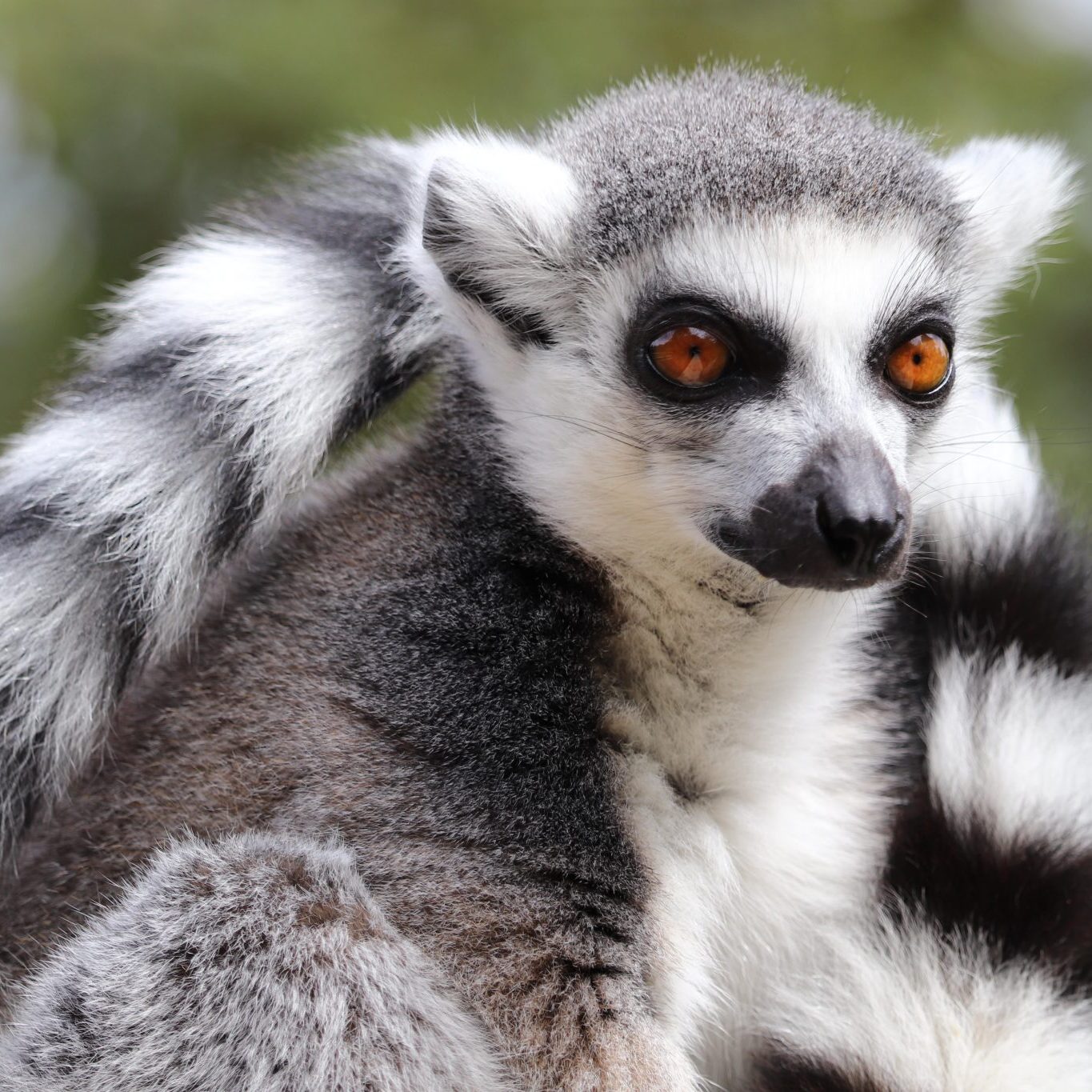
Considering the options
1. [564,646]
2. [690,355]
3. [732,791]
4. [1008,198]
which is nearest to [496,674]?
[564,646]

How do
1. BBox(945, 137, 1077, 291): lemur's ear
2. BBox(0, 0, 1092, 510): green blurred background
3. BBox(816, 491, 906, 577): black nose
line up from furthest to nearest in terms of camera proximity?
1. BBox(0, 0, 1092, 510): green blurred background
2. BBox(945, 137, 1077, 291): lemur's ear
3. BBox(816, 491, 906, 577): black nose

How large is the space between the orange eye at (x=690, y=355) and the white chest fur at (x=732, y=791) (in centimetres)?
31

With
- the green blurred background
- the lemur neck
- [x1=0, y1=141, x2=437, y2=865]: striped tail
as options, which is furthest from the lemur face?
the green blurred background

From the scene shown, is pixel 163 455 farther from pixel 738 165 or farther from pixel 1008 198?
pixel 1008 198

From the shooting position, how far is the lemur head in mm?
1750

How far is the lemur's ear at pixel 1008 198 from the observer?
214 cm

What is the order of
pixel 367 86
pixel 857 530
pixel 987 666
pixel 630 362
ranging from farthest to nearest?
pixel 367 86, pixel 987 666, pixel 630 362, pixel 857 530

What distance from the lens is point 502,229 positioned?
194cm

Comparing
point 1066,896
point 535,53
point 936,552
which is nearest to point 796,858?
point 1066,896

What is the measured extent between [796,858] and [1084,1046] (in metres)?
0.47

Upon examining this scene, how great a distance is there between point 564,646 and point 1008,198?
1042mm

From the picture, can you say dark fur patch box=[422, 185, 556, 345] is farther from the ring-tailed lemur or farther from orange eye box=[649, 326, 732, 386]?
orange eye box=[649, 326, 732, 386]

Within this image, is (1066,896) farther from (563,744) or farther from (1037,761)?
(563,744)

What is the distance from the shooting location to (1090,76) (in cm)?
321
